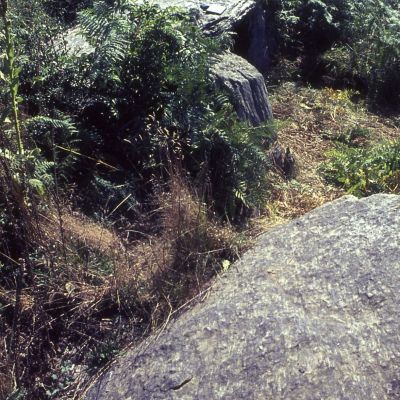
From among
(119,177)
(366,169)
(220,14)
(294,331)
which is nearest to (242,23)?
(220,14)

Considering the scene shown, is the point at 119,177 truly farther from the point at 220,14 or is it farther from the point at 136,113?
the point at 220,14

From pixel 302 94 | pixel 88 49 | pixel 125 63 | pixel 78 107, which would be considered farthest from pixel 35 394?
pixel 302 94

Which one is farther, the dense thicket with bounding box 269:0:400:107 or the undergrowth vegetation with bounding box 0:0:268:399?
the dense thicket with bounding box 269:0:400:107

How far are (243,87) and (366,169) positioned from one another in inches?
48.2

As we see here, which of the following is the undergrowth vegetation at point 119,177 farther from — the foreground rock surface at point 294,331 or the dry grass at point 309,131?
the foreground rock surface at point 294,331

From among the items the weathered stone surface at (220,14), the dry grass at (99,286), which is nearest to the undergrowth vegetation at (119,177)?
the dry grass at (99,286)

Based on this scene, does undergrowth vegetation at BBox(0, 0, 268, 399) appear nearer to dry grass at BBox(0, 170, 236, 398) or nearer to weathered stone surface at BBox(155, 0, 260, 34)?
dry grass at BBox(0, 170, 236, 398)

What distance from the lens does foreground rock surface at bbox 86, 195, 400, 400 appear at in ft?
11.6

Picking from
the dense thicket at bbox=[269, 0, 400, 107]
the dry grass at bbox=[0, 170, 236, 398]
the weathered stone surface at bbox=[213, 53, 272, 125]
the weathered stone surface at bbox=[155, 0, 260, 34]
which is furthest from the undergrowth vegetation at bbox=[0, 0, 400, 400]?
the dense thicket at bbox=[269, 0, 400, 107]

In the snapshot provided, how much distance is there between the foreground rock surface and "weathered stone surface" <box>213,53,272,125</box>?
1.76m

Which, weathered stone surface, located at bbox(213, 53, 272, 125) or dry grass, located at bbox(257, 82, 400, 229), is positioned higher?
weathered stone surface, located at bbox(213, 53, 272, 125)

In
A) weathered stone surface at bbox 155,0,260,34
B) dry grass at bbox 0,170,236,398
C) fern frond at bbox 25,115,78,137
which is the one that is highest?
weathered stone surface at bbox 155,0,260,34

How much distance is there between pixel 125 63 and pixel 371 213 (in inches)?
82.9

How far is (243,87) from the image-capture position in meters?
5.93
